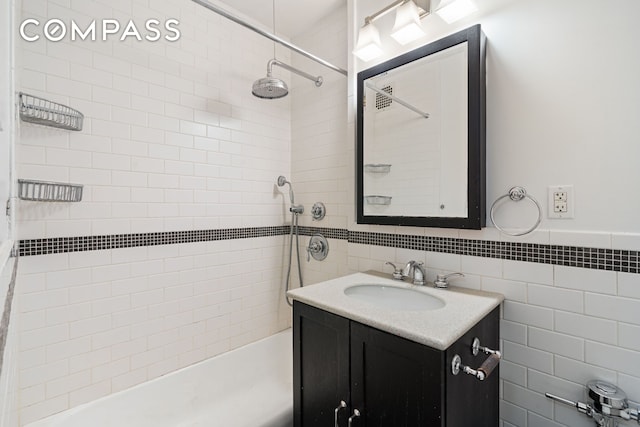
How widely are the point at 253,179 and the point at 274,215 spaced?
0.34m

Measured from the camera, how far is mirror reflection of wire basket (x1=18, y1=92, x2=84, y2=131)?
1.24 metres

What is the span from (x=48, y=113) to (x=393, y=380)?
1792mm

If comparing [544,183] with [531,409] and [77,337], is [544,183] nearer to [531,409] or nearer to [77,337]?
[531,409]

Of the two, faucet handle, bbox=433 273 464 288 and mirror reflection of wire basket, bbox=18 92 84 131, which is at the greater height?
mirror reflection of wire basket, bbox=18 92 84 131

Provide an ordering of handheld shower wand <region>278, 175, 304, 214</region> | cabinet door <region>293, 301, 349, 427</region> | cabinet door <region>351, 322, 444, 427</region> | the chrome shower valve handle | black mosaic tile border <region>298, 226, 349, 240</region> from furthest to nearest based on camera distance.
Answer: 1. handheld shower wand <region>278, 175, 304, 214</region>
2. the chrome shower valve handle
3. black mosaic tile border <region>298, 226, 349, 240</region>
4. cabinet door <region>293, 301, 349, 427</region>
5. cabinet door <region>351, 322, 444, 427</region>

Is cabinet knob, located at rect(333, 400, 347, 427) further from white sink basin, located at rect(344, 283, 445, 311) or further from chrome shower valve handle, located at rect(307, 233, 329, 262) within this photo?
chrome shower valve handle, located at rect(307, 233, 329, 262)

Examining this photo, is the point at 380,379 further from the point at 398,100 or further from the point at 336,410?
the point at 398,100

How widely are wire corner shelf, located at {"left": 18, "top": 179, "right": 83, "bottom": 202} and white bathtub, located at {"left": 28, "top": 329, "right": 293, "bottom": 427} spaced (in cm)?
103

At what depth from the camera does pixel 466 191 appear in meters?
Answer: 1.31

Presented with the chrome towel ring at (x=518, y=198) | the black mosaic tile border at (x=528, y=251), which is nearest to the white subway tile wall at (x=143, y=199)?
the black mosaic tile border at (x=528, y=251)

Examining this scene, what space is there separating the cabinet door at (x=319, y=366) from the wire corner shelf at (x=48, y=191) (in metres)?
1.17

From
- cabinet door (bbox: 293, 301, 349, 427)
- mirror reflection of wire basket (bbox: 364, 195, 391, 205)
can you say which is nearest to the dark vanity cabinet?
cabinet door (bbox: 293, 301, 349, 427)

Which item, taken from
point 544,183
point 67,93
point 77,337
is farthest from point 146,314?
point 544,183

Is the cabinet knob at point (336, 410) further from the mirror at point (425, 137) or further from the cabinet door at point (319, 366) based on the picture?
the mirror at point (425, 137)
